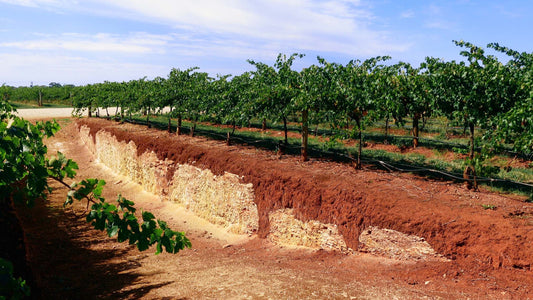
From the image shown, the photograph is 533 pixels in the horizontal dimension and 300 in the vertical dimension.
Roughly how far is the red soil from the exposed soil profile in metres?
0.02

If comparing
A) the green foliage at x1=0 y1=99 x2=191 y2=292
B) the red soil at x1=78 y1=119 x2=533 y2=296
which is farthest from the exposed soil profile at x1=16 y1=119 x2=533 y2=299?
the green foliage at x1=0 y1=99 x2=191 y2=292

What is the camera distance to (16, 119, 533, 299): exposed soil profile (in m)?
7.64

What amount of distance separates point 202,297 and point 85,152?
27.6 meters

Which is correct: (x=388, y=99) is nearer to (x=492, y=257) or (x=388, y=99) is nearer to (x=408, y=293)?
(x=492, y=257)

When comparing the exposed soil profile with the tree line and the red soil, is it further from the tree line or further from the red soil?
the tree line

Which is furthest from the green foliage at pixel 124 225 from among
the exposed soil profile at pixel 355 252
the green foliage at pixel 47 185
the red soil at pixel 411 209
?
the red soil at pixel 411 209

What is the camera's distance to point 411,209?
9.30m

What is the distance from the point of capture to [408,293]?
7.45 metres

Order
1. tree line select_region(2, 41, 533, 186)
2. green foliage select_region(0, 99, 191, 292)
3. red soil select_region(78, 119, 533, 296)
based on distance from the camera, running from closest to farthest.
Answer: green foliage select_region(0, 99, 191, 292) < red soil select_region(78, 119, 533, 296) < tree line select_region(2, 41, 533, 186)

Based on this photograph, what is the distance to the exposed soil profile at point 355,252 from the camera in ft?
25.1

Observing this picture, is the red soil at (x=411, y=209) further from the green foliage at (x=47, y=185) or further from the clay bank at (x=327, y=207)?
the green foliage at (x=47, y=185)

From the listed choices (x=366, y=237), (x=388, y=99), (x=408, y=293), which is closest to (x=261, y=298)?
(x=408, y=293)

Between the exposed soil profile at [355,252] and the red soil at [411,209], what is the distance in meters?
0.02

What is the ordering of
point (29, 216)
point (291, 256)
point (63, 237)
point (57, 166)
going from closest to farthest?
point (57, 166) < point (291, 256) < point (63, 237) < point (29, 216)
